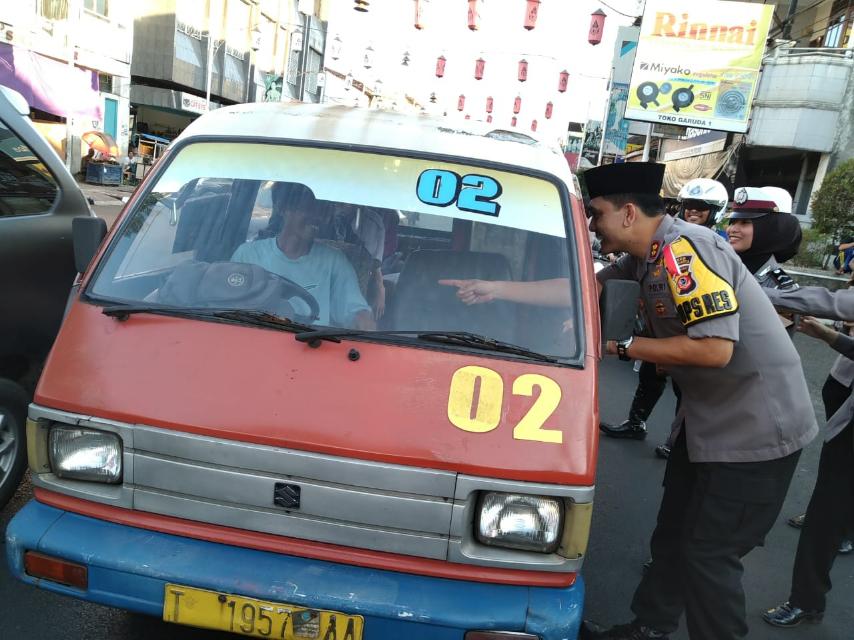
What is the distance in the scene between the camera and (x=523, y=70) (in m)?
42.6

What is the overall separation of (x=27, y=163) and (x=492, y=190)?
2836 millimetres

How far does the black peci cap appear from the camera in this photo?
267cm

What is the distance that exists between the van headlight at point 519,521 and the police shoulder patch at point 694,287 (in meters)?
0.82

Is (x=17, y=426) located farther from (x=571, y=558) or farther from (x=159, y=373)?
(x=571, y=558)

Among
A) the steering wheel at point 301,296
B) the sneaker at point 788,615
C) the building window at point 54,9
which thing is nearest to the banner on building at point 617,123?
the building window at point 54,9

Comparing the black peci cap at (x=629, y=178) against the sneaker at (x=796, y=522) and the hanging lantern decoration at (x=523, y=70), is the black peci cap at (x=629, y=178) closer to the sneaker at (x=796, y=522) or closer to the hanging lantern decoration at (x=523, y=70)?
the sneaker at (x=796, y=522)

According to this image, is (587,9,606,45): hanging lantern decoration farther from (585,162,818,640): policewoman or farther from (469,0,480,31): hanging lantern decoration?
(585,162,818,640): policewoman

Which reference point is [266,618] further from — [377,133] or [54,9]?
[54,9]

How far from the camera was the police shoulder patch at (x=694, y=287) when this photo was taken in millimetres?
2436

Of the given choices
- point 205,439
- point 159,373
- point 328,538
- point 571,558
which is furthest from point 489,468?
point 159,373

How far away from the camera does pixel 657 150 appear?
1308 inches

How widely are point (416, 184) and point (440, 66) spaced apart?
40485mm

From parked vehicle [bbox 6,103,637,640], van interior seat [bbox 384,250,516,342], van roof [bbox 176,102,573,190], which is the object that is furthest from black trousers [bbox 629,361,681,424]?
van interior seat [bbox 384,250,516,342]

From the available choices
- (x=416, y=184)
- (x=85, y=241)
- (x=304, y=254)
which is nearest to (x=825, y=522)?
(x=416, y=184)
